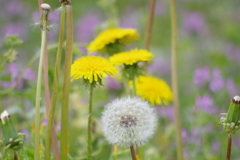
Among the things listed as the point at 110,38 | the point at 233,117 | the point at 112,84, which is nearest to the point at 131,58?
the point at 110,38

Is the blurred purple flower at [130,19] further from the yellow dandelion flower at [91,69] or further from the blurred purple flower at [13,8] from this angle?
the yellow dandelion flower at [91,69]

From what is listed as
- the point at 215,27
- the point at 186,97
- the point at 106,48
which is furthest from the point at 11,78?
the point at 215,27

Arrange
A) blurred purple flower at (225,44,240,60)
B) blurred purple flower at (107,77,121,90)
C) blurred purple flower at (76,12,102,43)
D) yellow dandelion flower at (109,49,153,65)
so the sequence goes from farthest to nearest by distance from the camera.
A: blurred purple flower at (76,12,102,43) < blurred purple flower at (225,44,240,60) < blurred purple flower at (107,77,121,90) < yellow dandelion flower at (109,49,153,65)

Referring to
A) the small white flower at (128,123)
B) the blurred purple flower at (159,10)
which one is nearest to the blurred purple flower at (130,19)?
the blurred purple flower at (159,10)

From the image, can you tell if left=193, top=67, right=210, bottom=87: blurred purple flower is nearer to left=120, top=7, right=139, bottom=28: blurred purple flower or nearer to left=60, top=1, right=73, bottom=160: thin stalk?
left=60, top=1, right=73, bottom=160: thin stalk

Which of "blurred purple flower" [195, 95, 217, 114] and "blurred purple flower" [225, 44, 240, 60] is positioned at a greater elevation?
"blurred purple flower" [225, 44, 240, 60]

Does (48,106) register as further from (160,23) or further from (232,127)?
(160,23)

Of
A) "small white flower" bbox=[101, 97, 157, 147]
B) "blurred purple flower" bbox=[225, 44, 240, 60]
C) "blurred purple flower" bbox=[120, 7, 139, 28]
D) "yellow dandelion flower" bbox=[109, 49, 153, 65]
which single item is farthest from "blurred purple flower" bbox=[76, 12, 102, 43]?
"small white flower" bbox=[101, 97, 157, 147]

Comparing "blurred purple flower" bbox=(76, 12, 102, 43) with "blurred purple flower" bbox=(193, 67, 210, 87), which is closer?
"blurred purple flower" bbox=(193, 67, 210, 87)
